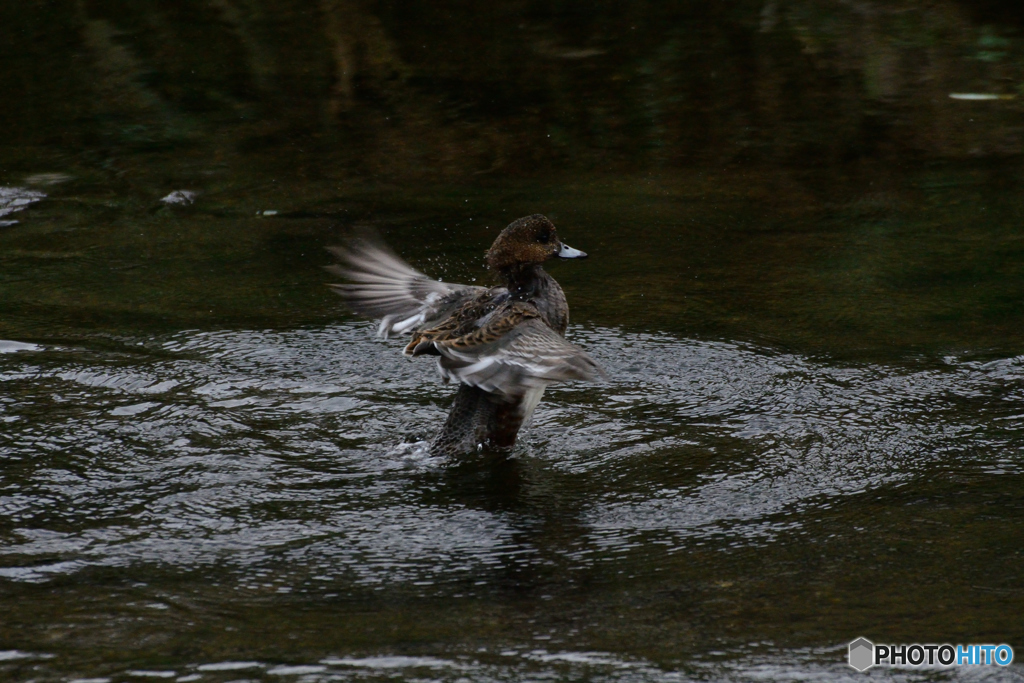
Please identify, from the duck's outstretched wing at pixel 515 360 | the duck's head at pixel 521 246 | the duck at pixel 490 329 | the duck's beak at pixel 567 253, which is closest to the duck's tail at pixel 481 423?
the duck at pixel 490 329

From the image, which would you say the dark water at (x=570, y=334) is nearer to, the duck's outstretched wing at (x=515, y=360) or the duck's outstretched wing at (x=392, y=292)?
the duck's outstretched wing at (x=392, y=292)

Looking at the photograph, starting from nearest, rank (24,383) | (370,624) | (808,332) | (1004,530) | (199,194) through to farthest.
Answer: (370,624) → (1004,530) → (24,383) → (808,332) → (199,194)

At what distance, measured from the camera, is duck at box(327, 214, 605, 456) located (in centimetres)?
487

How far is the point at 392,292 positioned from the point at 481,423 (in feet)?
4.48

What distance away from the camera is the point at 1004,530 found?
4.27 meters

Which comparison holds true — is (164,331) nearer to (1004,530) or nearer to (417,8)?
(1004,530)

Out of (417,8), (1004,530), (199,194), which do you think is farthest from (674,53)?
(1004,530)

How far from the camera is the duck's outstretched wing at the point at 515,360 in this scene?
4673 millimetres

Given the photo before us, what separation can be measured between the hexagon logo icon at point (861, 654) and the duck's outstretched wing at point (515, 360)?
1446mm

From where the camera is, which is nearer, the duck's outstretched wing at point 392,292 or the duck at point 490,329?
the duck at point 490,329

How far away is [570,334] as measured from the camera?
21.5 feet

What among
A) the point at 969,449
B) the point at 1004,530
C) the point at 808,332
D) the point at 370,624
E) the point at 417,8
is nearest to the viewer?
the point at 370,624

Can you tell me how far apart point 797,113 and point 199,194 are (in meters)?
4.97

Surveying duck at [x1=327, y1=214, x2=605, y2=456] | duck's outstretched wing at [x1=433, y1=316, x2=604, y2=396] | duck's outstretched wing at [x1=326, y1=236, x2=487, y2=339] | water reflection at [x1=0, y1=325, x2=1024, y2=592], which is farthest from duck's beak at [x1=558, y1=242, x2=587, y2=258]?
duck's outstretched wing at [x1=433, y1=316, x2=604, y2=396]
